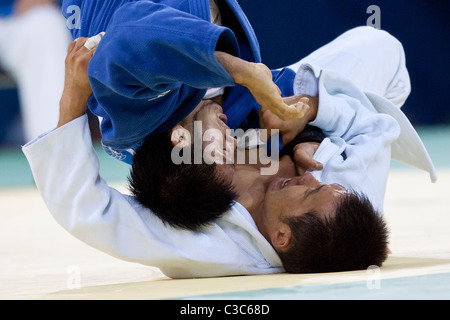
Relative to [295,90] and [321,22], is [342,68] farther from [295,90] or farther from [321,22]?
[321,22]

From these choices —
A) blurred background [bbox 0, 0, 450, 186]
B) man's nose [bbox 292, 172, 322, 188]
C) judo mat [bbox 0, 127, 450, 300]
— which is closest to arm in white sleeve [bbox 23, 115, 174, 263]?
judo mat [bbox 0, 127, 450, 300]

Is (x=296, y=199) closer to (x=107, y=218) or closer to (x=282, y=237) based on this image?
(x=282, y=237)

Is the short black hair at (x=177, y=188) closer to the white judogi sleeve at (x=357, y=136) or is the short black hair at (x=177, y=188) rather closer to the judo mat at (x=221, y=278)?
the judo mat at (x=221, y=278)

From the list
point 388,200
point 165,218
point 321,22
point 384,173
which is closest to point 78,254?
point 165,218

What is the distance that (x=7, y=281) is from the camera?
260cm

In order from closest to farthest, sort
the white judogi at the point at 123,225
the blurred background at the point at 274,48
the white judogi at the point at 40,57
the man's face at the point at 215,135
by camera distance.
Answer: the white judogi at the point at 123,225
the man's face at the point at 215,135
the white judogi at the point at 40,57
the blurred background at the point at 274,48

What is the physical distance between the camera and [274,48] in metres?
8.07

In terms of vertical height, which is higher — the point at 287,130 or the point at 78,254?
the point at 287,130

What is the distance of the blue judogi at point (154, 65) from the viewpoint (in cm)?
205

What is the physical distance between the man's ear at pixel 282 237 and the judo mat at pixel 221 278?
0.29ft

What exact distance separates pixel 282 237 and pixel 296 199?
0.12m

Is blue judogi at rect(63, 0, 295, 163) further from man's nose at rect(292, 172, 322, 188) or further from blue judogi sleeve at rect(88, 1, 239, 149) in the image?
man's nose at rect(292, 172, 322, 188)

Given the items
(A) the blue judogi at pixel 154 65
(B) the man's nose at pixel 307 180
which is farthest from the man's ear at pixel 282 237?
(A) the blue judogi at pixel 154 65
